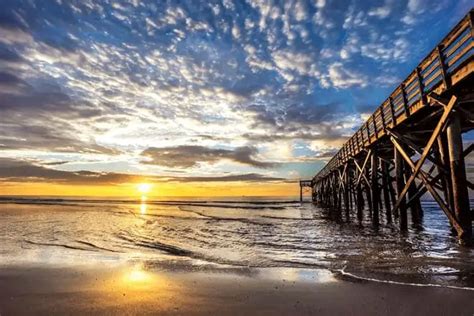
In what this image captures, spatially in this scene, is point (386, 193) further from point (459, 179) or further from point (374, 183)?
point (459, 179)

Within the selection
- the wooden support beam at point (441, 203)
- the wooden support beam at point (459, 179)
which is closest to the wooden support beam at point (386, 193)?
the wooden support beam at point (441, 203)

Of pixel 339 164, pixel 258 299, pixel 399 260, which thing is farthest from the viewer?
pixel 339 164

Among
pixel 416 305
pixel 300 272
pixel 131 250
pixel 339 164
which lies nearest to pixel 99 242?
pixel 131 250

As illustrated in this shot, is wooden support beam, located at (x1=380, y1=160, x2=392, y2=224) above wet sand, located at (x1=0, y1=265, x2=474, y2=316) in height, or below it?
above

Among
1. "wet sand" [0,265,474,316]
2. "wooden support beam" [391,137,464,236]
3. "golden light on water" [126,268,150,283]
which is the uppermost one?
"wooden support beam" [391,137,464,236]

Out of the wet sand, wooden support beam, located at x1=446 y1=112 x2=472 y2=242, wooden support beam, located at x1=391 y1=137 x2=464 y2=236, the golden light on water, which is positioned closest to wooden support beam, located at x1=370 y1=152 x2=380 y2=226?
wooden support beam, located at x1=391 y1=137 x2=464 y2=236

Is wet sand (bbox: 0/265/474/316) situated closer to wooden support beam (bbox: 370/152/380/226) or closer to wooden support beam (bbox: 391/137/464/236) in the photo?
wooden support beam (bbox: 391/137/464/236)

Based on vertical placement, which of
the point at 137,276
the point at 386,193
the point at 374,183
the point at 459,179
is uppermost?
the point at 374,183

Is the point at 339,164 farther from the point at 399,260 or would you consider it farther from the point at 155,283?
the point at 155,283

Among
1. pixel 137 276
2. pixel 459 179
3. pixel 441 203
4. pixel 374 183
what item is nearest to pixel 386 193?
pixel 374 183

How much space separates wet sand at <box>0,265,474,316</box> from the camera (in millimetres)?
3426

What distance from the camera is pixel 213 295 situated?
4051 mm

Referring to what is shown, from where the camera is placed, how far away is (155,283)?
4.62 metres

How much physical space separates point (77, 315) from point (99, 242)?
7.32 m
